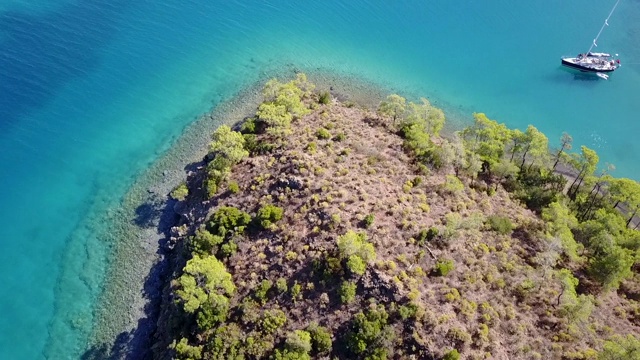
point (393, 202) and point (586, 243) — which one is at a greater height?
point (586, 243)

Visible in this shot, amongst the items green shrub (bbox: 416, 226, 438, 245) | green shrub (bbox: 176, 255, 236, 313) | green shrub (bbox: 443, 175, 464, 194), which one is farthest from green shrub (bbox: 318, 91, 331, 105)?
green shrub (bbox: 176, 255, 236, 313)

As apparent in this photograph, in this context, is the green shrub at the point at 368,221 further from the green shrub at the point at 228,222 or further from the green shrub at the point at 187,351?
the green shrub at the point at 187,351

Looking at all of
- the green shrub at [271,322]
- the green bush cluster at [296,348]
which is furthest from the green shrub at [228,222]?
the green bush cluster at [296,348]

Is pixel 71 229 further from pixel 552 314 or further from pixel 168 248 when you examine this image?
pixel 552 314

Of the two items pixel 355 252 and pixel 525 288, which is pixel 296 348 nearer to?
pixel 355 252

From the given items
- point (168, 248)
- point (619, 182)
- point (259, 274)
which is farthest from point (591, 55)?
point (168, 248)

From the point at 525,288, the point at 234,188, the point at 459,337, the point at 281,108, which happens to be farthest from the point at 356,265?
the point at 281,108
